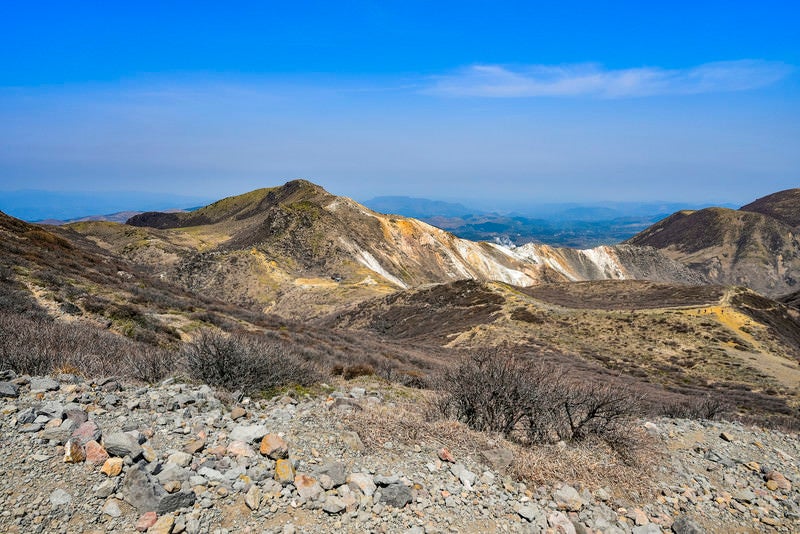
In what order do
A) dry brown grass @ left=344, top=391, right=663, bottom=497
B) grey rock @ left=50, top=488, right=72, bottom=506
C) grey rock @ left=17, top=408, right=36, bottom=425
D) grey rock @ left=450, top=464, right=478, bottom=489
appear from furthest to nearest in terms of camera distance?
1. dry brown grass @ left=344, top=391, right=663, bottom=497
2. grey rock @ left=450, top=464, right=478, bottom=489
3. grey rock @ left=17, top=408, right=36, bottom=425
4. grey rock @ left=50, top=488, right=72, bottom=506

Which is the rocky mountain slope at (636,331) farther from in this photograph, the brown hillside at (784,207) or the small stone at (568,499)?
the brown hillside at (784,207)

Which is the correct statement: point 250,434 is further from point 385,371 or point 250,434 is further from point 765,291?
point 765,291

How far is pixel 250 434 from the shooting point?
5.34 meters

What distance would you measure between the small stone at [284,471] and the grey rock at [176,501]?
85 cm

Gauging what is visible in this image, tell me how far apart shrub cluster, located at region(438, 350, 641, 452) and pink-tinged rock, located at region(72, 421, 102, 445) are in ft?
16.1

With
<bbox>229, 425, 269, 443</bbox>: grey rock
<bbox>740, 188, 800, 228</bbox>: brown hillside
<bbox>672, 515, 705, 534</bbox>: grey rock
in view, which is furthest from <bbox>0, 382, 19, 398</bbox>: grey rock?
<bbox>740, 188, 800, 228</bbox>: brown hillside

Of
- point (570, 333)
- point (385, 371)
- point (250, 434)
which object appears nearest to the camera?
point (250, 434)

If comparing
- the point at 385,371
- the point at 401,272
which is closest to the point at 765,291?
the point at 401,272

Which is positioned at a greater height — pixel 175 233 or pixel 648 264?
pixel 175 233

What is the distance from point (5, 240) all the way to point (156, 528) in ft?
84.0

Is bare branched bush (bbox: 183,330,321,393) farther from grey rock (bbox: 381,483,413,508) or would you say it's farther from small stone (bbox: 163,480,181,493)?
grey rock (bbox: 381,483,413,508)

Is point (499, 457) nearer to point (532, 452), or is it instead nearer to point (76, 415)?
point (532, 452)

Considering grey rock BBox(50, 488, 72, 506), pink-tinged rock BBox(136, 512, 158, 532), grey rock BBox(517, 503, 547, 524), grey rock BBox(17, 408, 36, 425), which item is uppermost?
grey rock BBox(17, 408, 36, 425)

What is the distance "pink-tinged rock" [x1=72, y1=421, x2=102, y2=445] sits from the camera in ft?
14.8
